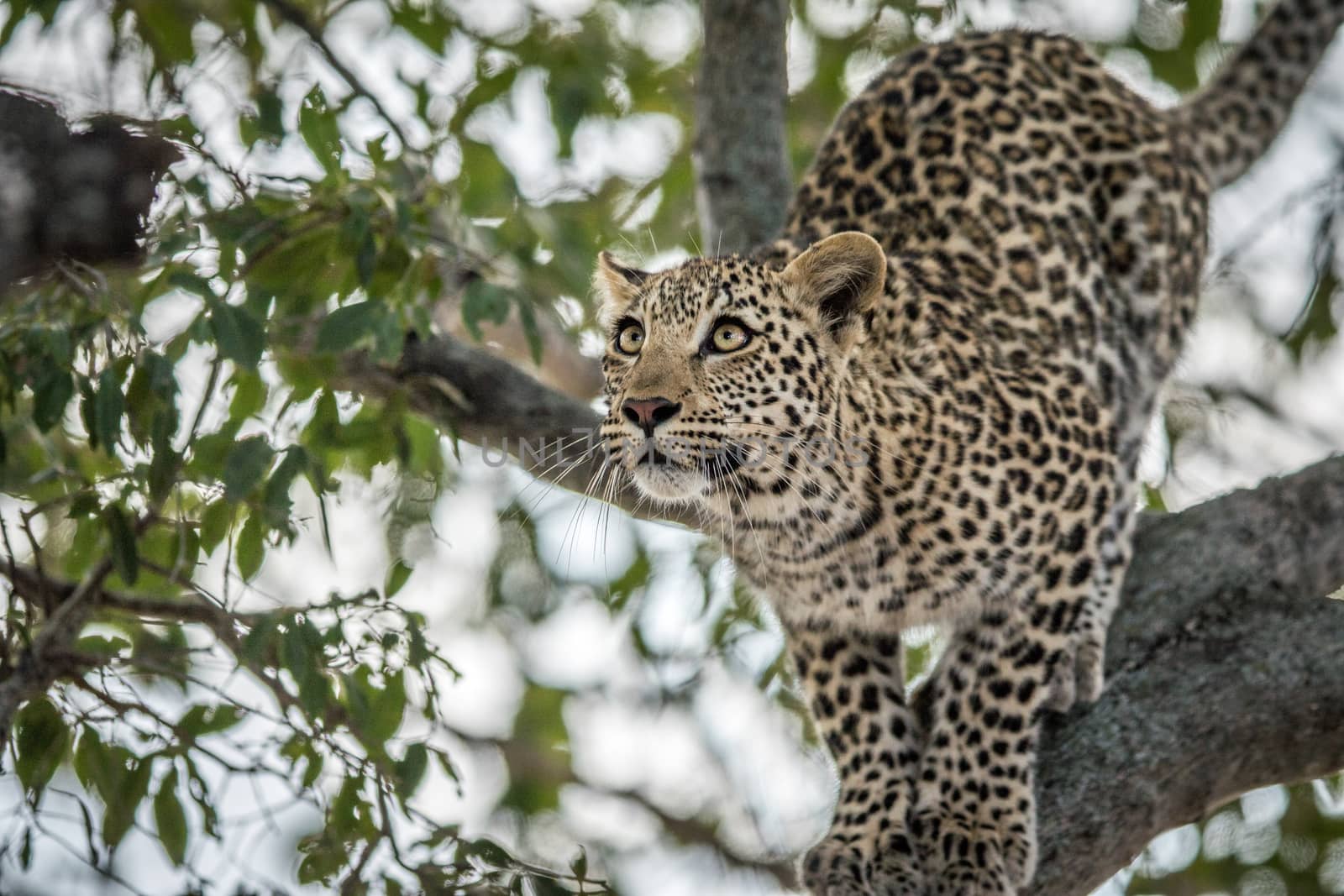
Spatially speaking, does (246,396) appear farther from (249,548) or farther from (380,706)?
(380,706)

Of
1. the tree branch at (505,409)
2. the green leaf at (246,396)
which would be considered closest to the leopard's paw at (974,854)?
the tree branch at (505,409)

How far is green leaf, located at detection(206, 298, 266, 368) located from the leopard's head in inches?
49.4

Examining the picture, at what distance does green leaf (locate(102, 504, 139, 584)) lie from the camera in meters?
4.52

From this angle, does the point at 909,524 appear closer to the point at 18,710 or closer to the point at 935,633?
the point at 935,633

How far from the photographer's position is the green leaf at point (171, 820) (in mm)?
4605

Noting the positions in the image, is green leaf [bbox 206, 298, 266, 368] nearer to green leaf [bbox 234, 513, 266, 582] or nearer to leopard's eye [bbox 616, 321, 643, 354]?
green leaf [bbox 234, 513, 266, 582]

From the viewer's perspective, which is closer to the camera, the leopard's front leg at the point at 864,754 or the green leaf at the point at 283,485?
the green leaf at the point at 283,485

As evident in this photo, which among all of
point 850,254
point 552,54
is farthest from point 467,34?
point 850,254

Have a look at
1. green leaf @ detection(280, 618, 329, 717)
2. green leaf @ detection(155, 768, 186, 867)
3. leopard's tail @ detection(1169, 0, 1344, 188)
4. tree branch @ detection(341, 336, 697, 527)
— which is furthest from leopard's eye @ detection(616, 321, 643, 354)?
leopard's tail @ detection(1169, 0, 1344, 188)

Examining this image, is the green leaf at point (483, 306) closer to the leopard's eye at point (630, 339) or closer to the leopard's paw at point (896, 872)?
the leopard's eye at point (630, 339)

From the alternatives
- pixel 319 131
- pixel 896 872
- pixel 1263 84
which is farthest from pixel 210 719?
pixel 1263 84

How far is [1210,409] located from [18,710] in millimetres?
5716

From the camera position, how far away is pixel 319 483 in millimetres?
4520

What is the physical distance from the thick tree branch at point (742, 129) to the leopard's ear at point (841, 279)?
1.51 m
